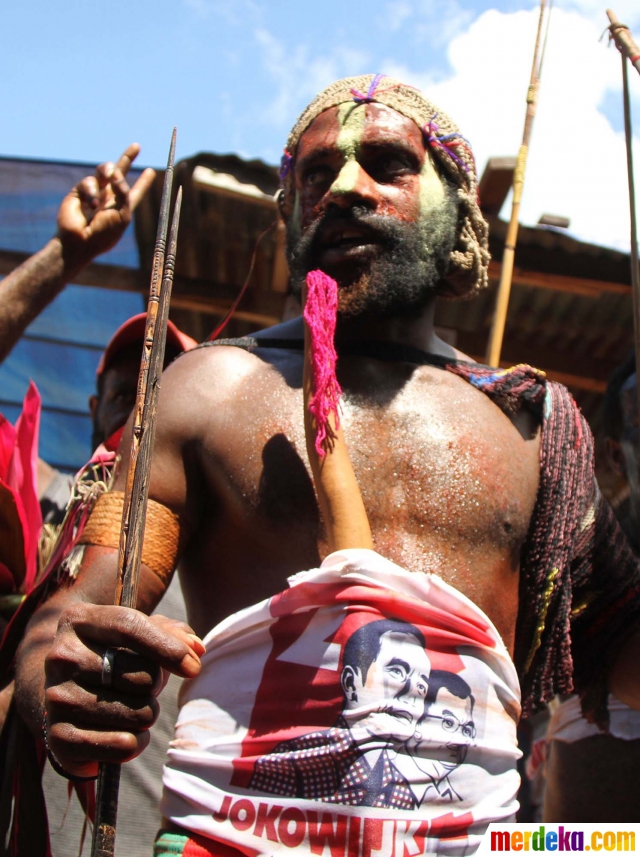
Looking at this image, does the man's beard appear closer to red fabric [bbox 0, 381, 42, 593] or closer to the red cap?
the red cap

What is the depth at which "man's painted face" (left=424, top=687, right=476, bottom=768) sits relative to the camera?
1489 millimetres

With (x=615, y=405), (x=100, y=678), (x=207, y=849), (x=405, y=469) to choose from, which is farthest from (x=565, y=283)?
(x=100, y=678)

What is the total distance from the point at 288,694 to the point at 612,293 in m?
3.47

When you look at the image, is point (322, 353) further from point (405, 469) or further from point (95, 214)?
point (95, 214)

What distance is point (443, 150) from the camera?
7.33ft

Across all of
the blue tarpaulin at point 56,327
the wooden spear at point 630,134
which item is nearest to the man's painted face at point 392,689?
the wooden spear at point 630,134

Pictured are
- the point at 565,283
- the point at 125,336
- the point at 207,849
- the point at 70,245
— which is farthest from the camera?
the point at 565,283

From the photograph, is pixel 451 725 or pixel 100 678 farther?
pixel 451 725

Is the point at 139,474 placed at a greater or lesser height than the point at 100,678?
greater

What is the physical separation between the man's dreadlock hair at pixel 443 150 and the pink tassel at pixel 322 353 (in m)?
0.47

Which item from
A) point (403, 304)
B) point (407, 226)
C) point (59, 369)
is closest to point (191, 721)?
point (403, 304)

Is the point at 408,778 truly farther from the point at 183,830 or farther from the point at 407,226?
the point at 407,226

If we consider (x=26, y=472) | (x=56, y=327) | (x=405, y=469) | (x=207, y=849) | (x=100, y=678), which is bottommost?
(x=207, y=849)

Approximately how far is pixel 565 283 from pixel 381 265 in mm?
2512
